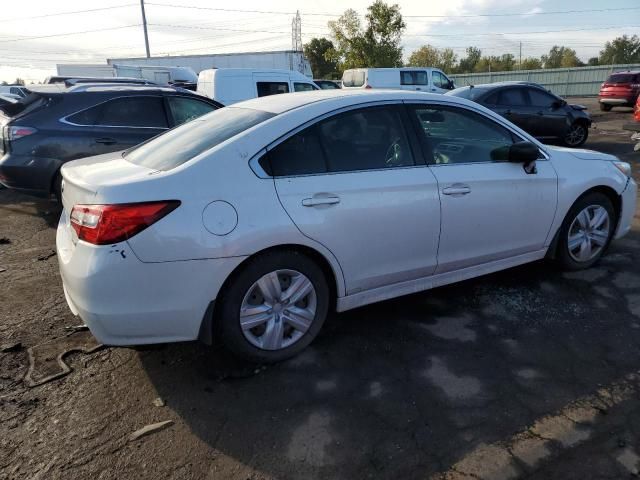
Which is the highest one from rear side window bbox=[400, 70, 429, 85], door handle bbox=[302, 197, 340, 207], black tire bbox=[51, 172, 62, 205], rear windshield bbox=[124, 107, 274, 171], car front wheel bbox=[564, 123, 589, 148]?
rear side window bbox=[400, 70, 429, 85]

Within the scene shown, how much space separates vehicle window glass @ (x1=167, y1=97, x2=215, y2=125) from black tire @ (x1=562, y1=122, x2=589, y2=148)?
28.8ft

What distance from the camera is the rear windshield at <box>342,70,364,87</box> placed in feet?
66.6

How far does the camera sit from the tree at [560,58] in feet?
268

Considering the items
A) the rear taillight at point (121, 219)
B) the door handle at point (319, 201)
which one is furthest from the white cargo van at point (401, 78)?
the rear taillight at point (121, 219)

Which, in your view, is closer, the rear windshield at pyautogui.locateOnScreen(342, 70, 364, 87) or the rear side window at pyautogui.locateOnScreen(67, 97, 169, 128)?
the rear side window at pyautogui.locateOnScreen(67, 97, 169, 128)

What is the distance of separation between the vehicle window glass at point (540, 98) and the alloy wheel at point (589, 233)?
26.3 ft

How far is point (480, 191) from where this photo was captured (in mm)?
3602

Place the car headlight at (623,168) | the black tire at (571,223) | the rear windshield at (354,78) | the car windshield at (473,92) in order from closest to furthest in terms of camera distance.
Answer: the black tire at (571,223)
the car headlight at (623,168)
the car windshield at (473,92)
the rear windshield at (354,78)

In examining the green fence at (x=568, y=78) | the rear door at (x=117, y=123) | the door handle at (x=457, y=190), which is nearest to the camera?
the door handle at (x=457, y=190)

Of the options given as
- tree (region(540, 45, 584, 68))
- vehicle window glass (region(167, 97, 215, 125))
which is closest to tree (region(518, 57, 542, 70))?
tree (region(540, 45, 584, 68))

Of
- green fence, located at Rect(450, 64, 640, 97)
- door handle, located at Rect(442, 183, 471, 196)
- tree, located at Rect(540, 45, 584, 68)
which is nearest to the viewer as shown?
door handle, located at Rect(442, 183, 471, 196)

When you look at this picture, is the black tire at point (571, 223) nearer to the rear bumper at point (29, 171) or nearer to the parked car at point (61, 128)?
the parked car at point (61, 128)

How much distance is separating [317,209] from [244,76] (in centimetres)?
1091

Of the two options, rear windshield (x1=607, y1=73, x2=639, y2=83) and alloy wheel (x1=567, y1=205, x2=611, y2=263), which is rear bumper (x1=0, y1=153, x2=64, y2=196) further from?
rear windshield (x1=607, y1=73, x2=639, y2=83)
